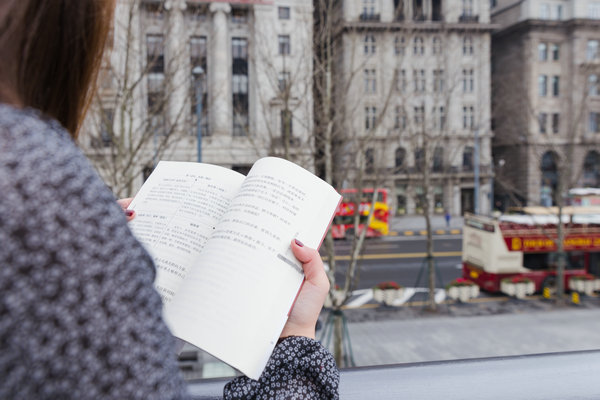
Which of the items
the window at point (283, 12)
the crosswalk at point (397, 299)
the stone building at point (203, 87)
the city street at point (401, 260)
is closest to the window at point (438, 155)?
the city street at point (401, 260)

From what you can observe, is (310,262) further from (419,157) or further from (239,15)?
(239,15)

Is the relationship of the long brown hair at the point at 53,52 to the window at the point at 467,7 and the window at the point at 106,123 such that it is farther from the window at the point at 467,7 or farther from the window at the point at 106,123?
the window at the point at 467,7

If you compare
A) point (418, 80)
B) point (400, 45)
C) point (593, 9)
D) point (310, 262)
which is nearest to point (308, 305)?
point (310, 262)

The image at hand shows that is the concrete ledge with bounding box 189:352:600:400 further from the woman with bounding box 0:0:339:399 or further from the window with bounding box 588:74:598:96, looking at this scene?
the window with bounding box 588:74:598:96

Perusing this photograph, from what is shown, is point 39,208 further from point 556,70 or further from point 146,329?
point 556,70

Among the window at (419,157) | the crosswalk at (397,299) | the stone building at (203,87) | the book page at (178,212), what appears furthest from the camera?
the crosswalk at (397,299)

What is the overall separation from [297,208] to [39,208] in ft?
2.14

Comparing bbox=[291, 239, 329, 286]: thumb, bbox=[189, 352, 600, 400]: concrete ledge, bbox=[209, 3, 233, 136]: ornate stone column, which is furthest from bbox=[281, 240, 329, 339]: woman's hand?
bbox=[209, 3, 233, 136]: ornate stone column

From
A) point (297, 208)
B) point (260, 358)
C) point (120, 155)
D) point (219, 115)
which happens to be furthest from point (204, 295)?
point (219, 115)

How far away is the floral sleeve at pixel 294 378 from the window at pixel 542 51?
151ft

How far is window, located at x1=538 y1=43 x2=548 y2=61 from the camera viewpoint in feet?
135

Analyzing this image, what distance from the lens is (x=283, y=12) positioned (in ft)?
75.5

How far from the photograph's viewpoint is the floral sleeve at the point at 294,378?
3.22 ft

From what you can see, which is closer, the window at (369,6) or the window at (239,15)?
the window at (369,6)
